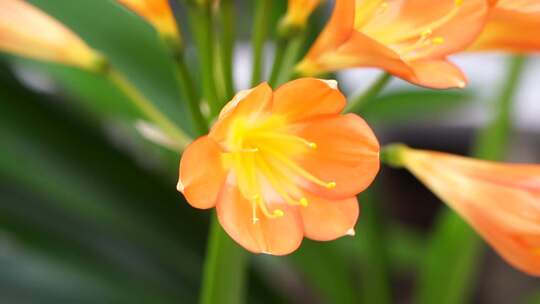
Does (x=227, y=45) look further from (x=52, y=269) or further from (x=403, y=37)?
(x=52, y=269)

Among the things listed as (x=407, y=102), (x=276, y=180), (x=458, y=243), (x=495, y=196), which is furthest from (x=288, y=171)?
(x=407, y=102)

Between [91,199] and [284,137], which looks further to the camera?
[91,199]

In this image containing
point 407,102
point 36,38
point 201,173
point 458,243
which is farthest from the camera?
point 407,102

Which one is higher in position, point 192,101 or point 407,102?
point 407,102

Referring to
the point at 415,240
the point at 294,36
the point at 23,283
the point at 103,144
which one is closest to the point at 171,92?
the point at 103,144

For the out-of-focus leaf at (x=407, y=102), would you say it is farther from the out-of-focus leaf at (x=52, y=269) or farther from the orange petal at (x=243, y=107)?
the orange petal at (x=243, y=107)

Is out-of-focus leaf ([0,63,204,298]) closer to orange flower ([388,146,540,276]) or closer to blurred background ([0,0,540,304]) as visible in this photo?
A: blurred background ([0,0,540,304])
